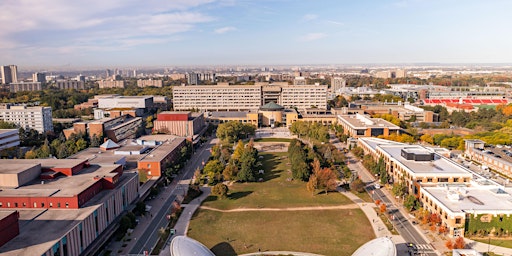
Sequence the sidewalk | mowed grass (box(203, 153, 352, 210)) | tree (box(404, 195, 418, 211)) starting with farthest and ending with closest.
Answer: mowed grass (box(203, 153, 352, 210)) < tree (box(404, 195, 418, 211)) < the sidewalk

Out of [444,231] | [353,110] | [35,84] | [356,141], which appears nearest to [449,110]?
[353,110]

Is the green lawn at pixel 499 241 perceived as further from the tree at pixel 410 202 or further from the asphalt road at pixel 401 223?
the tree at pixel 410 202

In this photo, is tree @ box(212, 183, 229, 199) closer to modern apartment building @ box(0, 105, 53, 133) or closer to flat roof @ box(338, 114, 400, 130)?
flat roof @ box(338, 114, 400, 130)

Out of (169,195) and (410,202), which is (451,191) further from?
(169,195)

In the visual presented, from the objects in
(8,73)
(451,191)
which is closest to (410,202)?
(451,191)

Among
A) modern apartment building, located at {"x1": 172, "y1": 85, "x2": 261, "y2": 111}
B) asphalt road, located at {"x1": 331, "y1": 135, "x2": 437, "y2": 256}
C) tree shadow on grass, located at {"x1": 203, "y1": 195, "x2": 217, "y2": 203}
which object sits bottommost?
asphalt road, located at {"x1": 331, "y1": 135, "x2": 437, "y2": 256}

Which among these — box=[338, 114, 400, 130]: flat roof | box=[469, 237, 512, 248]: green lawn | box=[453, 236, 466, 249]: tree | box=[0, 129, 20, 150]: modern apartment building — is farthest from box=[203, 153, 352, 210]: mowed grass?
box=[0, 129, 20, 150]: modern apartment building
